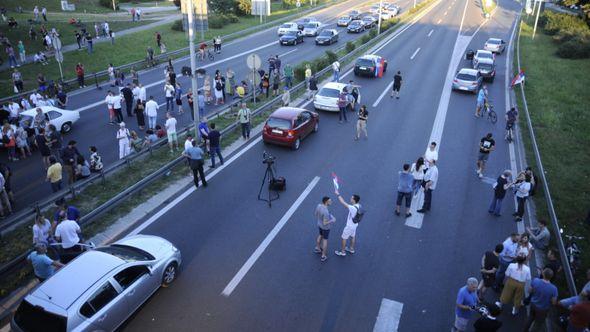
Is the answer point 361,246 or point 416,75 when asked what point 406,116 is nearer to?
point 416,75

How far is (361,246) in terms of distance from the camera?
1066 centimetres

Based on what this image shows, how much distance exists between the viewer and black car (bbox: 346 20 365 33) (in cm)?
4781

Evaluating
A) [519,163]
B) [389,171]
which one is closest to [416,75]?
[519,163]

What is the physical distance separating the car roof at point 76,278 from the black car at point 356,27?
4470cm

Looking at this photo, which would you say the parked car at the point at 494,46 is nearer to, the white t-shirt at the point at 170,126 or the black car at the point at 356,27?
the black car at the point at 356,27

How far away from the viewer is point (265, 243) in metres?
10.5

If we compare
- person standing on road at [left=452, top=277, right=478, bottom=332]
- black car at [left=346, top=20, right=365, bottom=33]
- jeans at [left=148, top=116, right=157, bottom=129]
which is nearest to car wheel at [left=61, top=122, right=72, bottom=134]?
jeans at [left=148, top=116, right=157, bottom=129]

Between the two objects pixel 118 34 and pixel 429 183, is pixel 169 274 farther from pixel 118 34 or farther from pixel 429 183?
pixel 118 34

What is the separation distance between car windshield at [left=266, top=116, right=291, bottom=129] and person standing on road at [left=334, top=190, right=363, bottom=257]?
6.72 metres

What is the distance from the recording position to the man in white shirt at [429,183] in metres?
12.0

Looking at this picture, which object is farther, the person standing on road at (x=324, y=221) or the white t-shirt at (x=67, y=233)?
the person standing on road at (x=324, y=221)

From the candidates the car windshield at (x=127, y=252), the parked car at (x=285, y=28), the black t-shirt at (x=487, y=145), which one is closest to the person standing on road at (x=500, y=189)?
the black t-shirt at (x=487, y=145)

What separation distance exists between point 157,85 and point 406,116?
608 inches

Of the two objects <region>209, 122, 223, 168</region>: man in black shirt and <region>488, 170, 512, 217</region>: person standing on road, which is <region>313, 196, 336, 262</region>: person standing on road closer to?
<region>488, 170, 512, 217</region>: person standing on road
